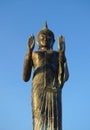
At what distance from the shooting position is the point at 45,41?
11.7 meters

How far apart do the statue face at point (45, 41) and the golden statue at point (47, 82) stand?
8.9 inches

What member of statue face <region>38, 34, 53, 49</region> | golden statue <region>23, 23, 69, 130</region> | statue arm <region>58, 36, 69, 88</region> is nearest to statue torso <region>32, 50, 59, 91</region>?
golden statue <region>23, 23, 69, 130</region>

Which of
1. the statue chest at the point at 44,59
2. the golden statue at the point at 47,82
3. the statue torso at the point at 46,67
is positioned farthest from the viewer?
the statue chest at the point at 44,59

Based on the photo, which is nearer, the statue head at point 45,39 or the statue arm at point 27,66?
the statue arm at point 27,66

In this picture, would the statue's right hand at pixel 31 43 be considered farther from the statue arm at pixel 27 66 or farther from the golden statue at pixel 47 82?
the statue arm at pixel 27 66

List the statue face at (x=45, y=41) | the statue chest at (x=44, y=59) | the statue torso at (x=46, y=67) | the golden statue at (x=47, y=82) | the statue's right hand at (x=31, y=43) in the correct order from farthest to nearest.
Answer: the statue face at (x=45, y=41) → the statue chest at (x=44, y=59) → the statue torso at (x=46, y=67) → the statue's right hand at (x=31, y=43) → the golden statue at (x=47, y=82)

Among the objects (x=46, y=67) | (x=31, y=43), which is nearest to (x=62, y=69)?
(x=46, y=67)

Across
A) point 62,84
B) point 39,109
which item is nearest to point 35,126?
point 39,109

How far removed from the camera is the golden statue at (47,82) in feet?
34.7

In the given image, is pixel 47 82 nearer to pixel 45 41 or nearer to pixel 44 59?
pixel 44 59

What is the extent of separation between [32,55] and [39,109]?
1.50m

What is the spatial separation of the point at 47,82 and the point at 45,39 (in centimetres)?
137

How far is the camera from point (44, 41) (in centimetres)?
1167

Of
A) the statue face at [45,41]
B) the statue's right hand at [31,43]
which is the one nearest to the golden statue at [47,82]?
the statue's right hand at [31,43]
